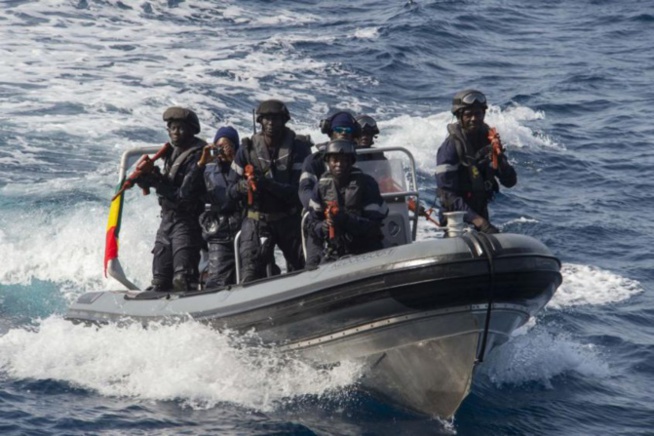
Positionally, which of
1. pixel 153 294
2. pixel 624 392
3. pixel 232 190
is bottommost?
pixel 624 392

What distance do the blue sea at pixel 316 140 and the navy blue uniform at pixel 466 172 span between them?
3.90 feet

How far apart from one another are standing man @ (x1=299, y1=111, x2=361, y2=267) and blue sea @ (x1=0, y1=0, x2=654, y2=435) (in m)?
0.82

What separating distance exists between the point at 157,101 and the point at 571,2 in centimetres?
1215

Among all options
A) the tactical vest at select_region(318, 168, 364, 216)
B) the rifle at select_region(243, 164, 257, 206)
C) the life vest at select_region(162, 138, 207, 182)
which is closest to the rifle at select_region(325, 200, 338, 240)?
the tactical vest at select_region(318, 168, 364, 216)

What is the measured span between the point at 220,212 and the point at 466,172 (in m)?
1.89

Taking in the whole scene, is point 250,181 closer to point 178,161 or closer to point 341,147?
point 341,147

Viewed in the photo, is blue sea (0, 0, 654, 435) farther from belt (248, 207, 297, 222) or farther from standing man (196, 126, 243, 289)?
belt (248, 207, 297, 222)

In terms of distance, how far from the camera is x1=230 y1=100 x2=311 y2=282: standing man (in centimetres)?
807

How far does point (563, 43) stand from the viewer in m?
21.5

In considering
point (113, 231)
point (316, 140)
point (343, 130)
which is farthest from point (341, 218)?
point (316, 140)

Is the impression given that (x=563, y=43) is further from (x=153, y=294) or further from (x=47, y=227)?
(x=153, y=294)

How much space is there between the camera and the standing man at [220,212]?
838 centimetres

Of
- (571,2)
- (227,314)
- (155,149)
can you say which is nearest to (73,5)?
(571,2)

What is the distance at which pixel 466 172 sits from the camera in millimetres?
8406
